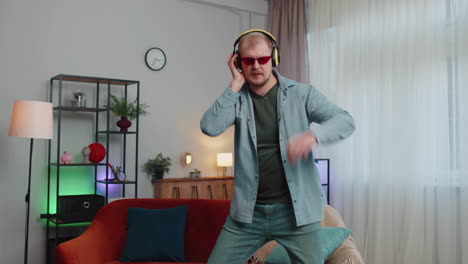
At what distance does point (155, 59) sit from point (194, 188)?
1640 millimetres

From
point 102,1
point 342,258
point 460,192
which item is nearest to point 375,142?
point 460,192

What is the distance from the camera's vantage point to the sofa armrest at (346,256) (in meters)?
2.43

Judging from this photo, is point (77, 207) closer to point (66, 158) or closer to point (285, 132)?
point (66, 158)

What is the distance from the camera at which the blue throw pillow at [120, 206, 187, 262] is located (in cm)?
311

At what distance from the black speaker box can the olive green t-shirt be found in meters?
3.06

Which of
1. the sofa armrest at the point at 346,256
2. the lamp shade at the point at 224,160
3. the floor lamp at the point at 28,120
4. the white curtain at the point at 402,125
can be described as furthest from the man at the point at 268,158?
the lamp shade at the point at 224,160

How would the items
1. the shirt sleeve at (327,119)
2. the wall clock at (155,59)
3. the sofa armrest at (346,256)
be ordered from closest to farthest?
the shirt sleeve at (327,119), the sofa armrest at (346,256), the wall clock at (155,59)

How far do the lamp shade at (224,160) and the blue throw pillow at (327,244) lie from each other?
118 inches

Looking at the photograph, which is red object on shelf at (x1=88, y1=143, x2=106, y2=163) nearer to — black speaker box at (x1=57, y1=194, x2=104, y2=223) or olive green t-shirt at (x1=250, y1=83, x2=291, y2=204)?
black speaker box at (x1=57, y1=194, x2=104, y2=223)

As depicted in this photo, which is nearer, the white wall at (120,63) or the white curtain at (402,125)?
the white curtain at (402,125)

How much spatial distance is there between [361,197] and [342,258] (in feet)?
7.73

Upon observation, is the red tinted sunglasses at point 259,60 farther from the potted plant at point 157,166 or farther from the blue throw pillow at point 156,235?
the potted plant at point 157,166

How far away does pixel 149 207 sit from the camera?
3377 millimetres

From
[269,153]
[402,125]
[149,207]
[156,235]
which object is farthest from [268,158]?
[402,125]
